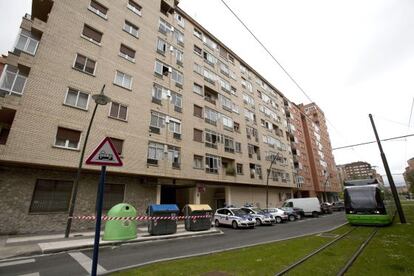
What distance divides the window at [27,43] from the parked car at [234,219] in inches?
740

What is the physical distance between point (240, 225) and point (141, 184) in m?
9.03

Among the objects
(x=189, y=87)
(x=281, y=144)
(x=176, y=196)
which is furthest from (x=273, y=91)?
(x=176, y=196)

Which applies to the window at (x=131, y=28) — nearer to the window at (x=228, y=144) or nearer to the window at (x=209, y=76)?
the window at (x=209, y=76)

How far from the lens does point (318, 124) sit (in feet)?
232

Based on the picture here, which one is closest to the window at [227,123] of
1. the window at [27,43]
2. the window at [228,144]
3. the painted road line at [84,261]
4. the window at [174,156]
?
the window at [228,144]

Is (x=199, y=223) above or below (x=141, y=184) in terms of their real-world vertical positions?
below

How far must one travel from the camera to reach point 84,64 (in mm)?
16562

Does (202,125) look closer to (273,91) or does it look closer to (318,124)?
(273,91)

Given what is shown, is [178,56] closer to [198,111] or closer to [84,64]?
[198,111]

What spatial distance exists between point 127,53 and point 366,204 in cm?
2296

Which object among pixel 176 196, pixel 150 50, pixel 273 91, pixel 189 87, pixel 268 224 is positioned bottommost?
pixel 268 224

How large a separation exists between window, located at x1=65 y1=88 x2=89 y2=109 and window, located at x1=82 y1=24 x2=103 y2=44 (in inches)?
196

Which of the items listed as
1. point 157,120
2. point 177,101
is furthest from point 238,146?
point 157,120

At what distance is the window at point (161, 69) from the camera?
72.0 feet
